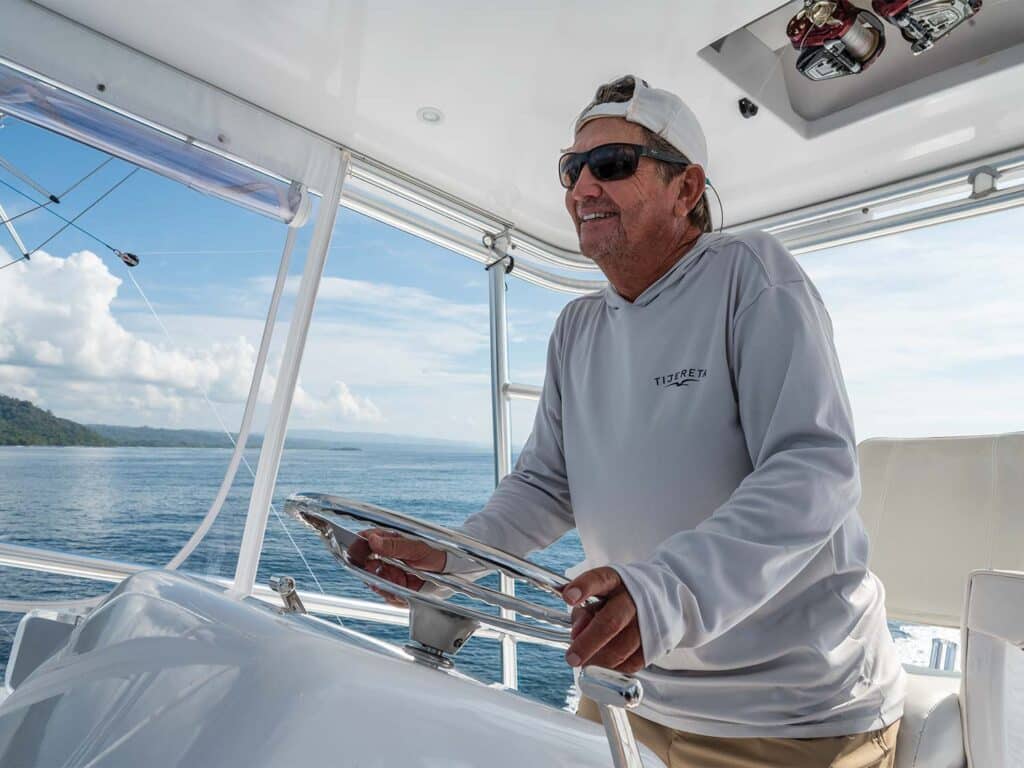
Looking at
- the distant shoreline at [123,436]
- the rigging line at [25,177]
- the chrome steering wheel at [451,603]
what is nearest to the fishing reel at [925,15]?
the chrome steering wheel at [451,603]

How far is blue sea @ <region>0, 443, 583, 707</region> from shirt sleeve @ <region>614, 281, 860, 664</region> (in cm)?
2052

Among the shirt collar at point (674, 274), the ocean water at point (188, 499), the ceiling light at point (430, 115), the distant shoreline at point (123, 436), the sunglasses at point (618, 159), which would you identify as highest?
the distant shoreline at point (123, 436)

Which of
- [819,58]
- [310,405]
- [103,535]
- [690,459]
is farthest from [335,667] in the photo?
[310,405]

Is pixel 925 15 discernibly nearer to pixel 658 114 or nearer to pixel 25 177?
pixel 658 114

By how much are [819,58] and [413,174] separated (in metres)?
1.58

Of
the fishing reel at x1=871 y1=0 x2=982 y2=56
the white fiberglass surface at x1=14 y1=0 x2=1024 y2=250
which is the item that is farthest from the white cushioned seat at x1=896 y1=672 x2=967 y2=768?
the white fiberglass surface at x1=14 y1=0 x2=1024 y2=250

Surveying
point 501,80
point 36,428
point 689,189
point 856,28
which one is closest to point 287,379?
point 501,80

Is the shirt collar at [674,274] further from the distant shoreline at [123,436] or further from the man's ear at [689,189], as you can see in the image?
the distant shoreline at [123,436]

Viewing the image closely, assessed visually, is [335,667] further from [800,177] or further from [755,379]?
[800,177]

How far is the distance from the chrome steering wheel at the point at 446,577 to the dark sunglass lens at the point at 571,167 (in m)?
0.84

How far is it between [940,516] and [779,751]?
131 cm

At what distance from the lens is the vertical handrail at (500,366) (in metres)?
3.52

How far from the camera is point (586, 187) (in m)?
1.39

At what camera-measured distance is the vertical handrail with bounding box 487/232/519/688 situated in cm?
352
